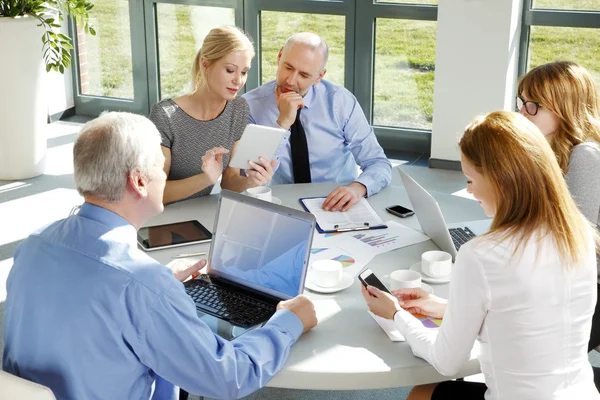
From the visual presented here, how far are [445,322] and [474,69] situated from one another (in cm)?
382

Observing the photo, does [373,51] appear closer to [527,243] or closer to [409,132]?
[409,132]

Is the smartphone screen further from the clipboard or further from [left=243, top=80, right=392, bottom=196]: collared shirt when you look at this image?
[left=243, top=80, right=392, bottom=196]: collared shirt

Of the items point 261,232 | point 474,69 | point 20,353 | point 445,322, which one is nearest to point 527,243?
point 445,322

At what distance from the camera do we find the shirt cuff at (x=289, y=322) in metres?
1.95

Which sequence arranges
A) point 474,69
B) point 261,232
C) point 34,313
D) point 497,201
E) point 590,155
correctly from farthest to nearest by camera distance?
point 474,69 < point 590,155 < point 261,232 < point 497,201 < point 34,313

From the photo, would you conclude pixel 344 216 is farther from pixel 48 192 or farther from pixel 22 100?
pixel 22 100

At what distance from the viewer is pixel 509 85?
5379mm

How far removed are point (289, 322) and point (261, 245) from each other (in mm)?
306

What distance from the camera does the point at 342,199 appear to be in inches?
115

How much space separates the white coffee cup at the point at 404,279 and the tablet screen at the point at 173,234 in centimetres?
69

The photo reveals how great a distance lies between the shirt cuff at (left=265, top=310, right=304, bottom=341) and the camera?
1.95m

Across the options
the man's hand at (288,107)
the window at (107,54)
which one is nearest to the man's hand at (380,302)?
the man's hand at (288,107)

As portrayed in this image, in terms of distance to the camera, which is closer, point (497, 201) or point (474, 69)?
point (497, 201)

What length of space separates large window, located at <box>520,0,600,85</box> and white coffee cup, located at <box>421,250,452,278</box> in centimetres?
341
